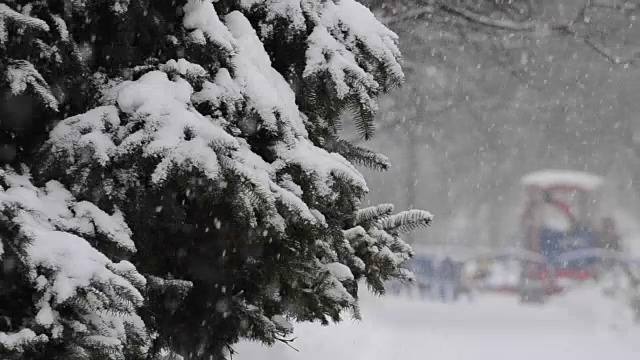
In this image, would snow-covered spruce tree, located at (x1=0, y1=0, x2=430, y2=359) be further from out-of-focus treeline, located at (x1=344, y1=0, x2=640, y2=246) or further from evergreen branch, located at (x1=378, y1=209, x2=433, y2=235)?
out-of-focus treeline, located at (x1=344, y1=0, x2=640, y2=246)

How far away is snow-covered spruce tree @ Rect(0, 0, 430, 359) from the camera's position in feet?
10.0

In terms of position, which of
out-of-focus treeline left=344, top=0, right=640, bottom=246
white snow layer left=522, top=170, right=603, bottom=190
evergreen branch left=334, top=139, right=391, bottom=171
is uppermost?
white snow layer left=522, top=170, right=603, bottom=190

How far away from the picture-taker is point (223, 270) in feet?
11.9

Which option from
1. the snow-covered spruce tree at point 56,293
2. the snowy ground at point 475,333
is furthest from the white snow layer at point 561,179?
the snow-covered spruce tree at point 56,293

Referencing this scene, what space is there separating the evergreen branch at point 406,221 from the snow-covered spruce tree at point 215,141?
38 cm

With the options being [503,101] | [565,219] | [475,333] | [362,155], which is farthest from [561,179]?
[362,155]

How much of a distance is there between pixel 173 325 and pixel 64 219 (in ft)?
2.82

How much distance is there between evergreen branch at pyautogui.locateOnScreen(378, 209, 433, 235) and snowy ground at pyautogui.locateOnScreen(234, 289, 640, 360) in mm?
1460

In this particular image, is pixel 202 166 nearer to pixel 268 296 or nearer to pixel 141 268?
pixel 141 268

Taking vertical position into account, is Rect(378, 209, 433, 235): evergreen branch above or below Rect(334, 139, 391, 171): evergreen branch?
below

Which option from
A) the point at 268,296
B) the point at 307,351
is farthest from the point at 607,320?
the point at 268,296

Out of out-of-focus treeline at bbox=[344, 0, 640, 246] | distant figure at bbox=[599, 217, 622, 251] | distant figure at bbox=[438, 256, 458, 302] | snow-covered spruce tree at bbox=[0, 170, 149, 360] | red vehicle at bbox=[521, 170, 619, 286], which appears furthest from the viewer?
red vehicle at bbox=[521, 170, 619, 286]

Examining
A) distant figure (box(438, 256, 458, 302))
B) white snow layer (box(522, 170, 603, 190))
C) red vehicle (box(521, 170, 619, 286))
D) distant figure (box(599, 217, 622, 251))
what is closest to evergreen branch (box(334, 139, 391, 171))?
distant figure (box(438, 256, 458, 302))

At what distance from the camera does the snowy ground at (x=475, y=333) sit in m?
6.89
